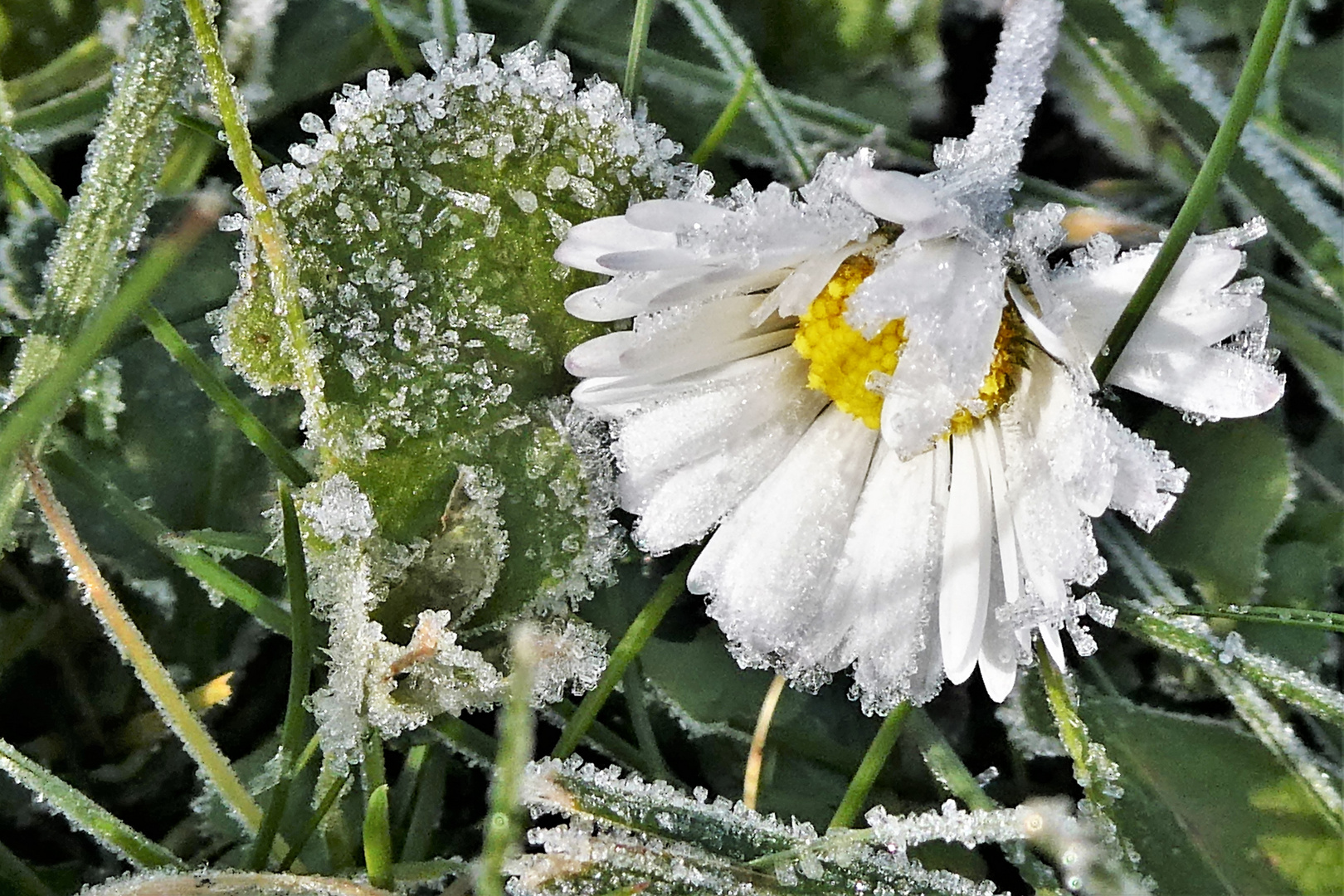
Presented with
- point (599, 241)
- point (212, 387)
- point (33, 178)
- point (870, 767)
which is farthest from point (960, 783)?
point (33, 178)

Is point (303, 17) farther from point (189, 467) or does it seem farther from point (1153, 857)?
point (1153, 857)

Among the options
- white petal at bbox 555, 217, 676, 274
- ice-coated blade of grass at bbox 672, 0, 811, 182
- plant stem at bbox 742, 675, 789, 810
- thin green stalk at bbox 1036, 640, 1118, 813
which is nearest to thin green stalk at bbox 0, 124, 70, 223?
white petal at bbox 555, 217, 676, 274

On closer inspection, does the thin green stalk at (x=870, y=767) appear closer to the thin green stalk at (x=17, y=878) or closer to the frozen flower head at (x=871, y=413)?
the frozen flower head at (x=871, y=413)

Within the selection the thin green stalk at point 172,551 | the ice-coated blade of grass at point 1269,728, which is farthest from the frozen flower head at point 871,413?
the thin green stalk at point 172,551

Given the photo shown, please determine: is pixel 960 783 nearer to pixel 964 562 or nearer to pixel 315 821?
pixel 964 562

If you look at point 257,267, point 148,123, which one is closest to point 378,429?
point 257,267

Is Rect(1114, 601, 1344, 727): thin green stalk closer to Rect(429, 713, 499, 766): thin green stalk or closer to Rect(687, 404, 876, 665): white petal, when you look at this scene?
Rect(687, 404, 876, 665): white petal
